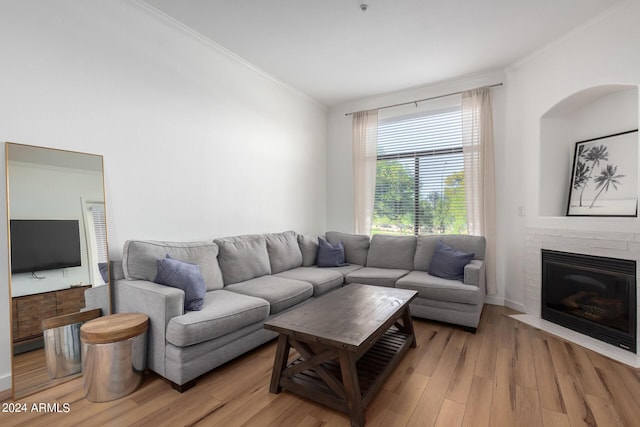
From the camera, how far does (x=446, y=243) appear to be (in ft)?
12.0

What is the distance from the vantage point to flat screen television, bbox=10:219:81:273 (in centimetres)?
195

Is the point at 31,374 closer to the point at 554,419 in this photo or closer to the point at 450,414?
the point at 450,414

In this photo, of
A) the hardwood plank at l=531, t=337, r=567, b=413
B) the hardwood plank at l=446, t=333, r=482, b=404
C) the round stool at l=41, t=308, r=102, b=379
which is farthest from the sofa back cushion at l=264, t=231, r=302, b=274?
the hardwood plank at l=531, t=337, r=567, b=413

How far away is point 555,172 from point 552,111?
0.67 m

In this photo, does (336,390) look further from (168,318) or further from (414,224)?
(414,224)

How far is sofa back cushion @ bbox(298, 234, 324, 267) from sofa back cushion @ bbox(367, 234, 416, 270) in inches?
29.7

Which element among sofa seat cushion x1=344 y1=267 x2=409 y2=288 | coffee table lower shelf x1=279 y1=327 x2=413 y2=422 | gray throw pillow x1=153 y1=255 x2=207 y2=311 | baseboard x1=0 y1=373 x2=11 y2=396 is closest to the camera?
coffee table lower shelf x1=279 y1=327 x2=413 y2=422

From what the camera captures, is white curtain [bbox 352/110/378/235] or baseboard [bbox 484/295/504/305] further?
white curtain [bbox 352/110/378/235]

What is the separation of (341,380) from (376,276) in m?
1.70

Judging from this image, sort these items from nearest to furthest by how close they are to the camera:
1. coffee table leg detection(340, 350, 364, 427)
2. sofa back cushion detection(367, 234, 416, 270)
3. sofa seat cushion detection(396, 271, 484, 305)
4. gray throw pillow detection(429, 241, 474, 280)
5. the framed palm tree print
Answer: coffee table leg detection(340, 350, 364, 427)
the framed palm tree print
sofa seat cushion detection(396, 271, 484, 305)
gray throw pillow detection(429, 241, 474, 280)
sofa back cushion detection(367, 234, 416, 270)

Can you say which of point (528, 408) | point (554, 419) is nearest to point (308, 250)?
point (528, 408)

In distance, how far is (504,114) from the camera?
146 inches

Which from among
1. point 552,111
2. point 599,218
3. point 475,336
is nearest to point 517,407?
point 475,336

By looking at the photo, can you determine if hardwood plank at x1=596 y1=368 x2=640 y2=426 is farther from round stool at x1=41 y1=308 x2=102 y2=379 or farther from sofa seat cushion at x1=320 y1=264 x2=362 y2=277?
round stool at x1=41 y1=308 x2=102 y2=379
